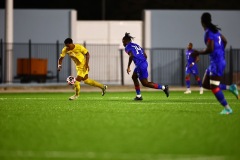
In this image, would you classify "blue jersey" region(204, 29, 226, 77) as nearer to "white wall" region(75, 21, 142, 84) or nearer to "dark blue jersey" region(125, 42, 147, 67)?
"dark blue jersey" region(125, 42, 147, 67)

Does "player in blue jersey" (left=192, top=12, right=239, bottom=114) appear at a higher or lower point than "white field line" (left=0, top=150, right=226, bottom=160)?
higher

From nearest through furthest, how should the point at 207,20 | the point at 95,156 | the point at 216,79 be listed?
the point at 95,156
the point at 207,20
the point at 216,79

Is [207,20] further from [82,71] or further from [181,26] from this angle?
[181,26]

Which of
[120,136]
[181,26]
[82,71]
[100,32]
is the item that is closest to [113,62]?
[100,32]

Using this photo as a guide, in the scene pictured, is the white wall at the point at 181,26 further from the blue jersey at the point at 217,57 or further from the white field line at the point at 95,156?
the white field line at the point at 95,156

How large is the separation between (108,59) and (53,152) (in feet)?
113

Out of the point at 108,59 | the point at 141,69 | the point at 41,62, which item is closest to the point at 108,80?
the point at 108,59

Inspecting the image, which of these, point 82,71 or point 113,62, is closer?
point 82,71

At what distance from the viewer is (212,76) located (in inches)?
536

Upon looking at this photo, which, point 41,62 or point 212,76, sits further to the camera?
point 41,62

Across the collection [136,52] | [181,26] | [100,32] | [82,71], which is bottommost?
[82,71]

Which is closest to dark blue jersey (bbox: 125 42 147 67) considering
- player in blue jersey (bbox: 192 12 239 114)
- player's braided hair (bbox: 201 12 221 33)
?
player in blue jersey (bbox: 192 12 239 114)

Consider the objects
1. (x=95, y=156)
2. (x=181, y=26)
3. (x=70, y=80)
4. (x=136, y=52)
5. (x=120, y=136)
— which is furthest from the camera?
(x=181, y=26)

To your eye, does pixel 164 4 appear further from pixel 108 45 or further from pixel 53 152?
pixel 53 152
